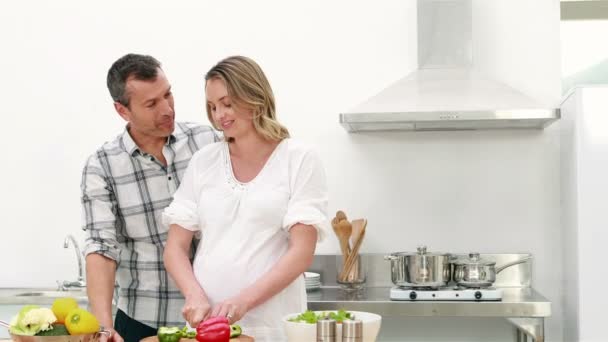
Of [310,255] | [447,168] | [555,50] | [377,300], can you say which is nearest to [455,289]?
[377,300]

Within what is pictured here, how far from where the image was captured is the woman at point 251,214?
2.07 meters

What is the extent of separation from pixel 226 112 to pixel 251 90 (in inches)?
3.3

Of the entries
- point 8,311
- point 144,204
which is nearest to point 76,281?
point 8,311

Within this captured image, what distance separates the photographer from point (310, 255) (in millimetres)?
2086

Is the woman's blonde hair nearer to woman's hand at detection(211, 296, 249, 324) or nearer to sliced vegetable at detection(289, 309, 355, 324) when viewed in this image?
woman's hand at detection(211, 296, 249, 324)

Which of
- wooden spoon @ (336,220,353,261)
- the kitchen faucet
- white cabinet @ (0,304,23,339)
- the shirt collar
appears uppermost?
the shirt collar

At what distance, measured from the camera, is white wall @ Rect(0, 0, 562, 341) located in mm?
3807

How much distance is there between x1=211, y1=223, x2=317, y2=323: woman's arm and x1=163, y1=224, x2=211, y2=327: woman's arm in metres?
0.05

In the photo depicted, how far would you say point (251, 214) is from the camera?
2084 millimetres

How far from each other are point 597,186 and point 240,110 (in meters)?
1.80

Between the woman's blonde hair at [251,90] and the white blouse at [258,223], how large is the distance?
7 cm

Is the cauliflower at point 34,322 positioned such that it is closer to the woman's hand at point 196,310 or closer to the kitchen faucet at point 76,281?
the woman's hand at point 196,310

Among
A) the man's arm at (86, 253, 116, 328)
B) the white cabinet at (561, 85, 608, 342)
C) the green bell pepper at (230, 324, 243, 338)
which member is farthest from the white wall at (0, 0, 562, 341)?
the green bell pepper at (230, 324, 243, 338)

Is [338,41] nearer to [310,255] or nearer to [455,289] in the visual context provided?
[455,289]
